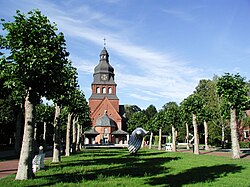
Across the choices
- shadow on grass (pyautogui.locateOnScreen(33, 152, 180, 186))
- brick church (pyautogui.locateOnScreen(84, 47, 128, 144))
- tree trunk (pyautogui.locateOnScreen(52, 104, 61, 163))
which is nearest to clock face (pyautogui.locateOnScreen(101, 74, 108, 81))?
brick church (pyautogui.locateOnScreen(84, 47, 128, 144))

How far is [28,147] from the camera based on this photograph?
1107 cm

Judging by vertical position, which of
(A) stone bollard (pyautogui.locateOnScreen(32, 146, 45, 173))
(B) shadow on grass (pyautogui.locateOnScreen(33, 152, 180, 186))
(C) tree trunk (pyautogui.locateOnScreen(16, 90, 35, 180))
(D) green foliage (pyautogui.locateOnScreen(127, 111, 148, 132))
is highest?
(D) green foliage (pyautogui.locateOnScreen(127, 111, 148, 132))

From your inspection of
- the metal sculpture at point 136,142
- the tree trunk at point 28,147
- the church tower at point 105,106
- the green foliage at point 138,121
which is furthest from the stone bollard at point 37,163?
the church tower at point 105,106

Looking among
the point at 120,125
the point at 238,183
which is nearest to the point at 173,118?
the point at 238,183

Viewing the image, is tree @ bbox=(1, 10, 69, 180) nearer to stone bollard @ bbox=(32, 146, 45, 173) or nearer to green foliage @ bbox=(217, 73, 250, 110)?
stone bollard @ bbox=(32, 146, 45, 173)

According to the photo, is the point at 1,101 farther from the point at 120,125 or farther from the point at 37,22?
the point at 120,125

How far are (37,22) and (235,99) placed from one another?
17815mm

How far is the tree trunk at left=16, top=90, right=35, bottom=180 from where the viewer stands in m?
10.8

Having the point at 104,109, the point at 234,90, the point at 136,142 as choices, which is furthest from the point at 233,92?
the point at 104,109

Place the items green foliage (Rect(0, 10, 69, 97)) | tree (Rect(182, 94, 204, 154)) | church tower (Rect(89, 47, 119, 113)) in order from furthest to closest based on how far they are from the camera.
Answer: church tower (Rect(89, 47, 119, 113)), tree (Rect(182, 94, 204, 154)), green foliage (Rect(0, 10, 69, 97))

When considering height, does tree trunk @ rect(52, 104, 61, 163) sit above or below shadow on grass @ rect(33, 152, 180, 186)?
above

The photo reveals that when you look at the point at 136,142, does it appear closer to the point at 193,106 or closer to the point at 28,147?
the point at 193,106

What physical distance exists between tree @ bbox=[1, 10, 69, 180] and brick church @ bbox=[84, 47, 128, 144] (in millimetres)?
65181

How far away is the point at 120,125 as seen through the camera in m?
82.2
